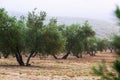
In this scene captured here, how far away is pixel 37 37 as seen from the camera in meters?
51.7

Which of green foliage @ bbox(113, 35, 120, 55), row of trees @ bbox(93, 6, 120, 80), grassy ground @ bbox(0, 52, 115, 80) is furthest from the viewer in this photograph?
grassy ground @ bbox(0, 52, 115, 80)

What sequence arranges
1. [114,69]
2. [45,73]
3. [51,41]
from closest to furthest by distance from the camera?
1. [114,69]
2. [45,73]
3. [51,41]

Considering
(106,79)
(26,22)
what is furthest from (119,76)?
(26,22)

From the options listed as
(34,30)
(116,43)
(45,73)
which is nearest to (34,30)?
(34,30)

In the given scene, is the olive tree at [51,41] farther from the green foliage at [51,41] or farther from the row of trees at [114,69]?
the row of trees at [114,69]

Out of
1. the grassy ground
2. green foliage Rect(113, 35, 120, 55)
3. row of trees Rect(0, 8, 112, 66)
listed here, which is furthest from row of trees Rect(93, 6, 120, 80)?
row of trees Rect(0, 8, 112, 66)

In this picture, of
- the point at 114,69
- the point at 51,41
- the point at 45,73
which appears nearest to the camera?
the point at 114,69

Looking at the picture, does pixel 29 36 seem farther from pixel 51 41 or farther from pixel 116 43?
pixel 116 43

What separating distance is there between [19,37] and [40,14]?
439cm

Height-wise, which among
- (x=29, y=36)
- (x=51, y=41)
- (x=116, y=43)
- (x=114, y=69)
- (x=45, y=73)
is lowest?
(x=45, y=73)

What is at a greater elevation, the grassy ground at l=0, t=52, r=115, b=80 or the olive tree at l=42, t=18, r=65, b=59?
the olive tree at l=42, t=18, r=65, b=59

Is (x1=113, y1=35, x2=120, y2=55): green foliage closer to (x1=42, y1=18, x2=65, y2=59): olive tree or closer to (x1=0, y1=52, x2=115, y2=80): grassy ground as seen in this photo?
(x1=0, y1=52, x2=115, y2=80): grassy ground

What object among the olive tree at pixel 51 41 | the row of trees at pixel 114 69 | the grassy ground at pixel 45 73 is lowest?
the grassy ground at pixel 45 73

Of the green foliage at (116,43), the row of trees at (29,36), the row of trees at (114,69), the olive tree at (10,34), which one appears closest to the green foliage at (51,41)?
the row of trees at (29,36)
